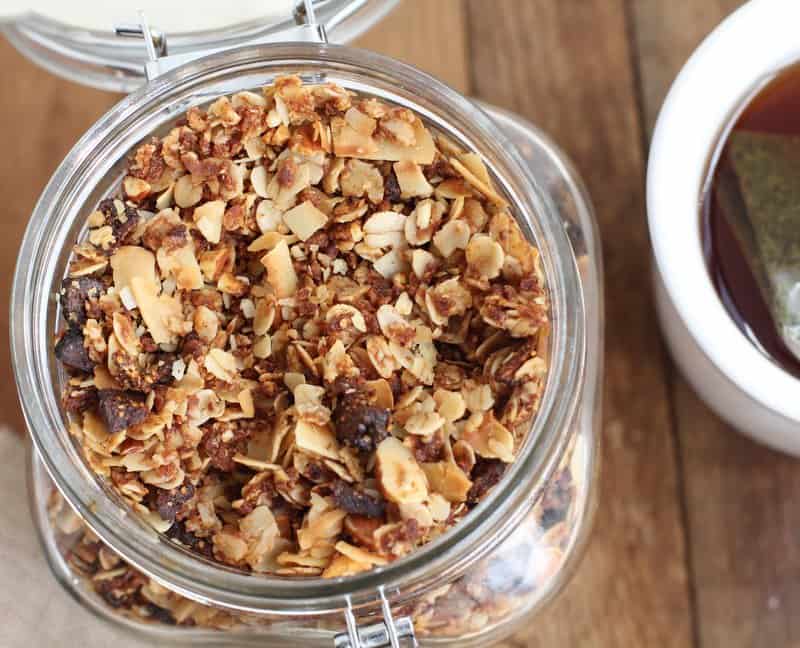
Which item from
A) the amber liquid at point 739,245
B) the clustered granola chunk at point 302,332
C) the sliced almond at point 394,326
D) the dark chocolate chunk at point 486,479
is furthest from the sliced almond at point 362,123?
the amber liquid at point 739,245

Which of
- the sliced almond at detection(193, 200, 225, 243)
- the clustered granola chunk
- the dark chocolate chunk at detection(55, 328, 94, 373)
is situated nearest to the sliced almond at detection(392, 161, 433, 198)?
the clustered granola chunk

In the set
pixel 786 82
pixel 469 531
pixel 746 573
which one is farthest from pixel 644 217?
pixel 469 531

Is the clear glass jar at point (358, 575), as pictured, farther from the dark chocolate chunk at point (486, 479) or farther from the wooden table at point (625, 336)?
the wooden table at point (625, 336)

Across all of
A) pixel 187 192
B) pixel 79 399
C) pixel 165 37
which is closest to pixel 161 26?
pixel 165 37

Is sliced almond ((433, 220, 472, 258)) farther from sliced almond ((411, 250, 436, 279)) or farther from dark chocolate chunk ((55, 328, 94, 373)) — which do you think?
dark chocolate chunk ((55, 328, 94, 373))

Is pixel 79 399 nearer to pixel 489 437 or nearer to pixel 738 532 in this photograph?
pixel 489 437
